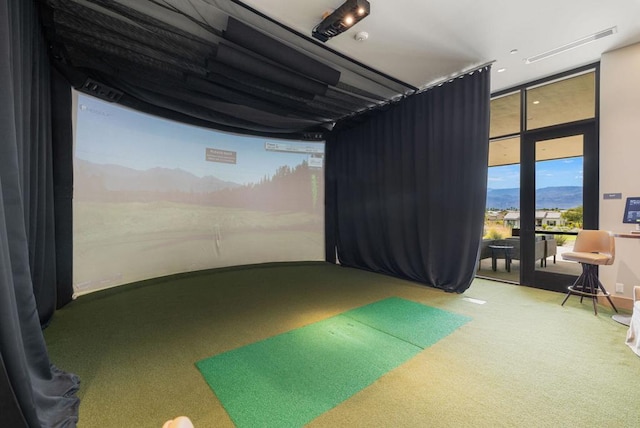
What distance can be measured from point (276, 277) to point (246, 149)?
2752mm

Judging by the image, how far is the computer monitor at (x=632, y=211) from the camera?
302 cm

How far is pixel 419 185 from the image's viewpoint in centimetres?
452

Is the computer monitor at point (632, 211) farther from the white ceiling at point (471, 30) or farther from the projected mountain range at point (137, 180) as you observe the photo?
the projected mountain range at point (137, 180)

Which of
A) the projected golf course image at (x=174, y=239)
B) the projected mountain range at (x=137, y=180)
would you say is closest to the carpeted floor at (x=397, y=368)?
the projected golf course image at (x=174, y=239)

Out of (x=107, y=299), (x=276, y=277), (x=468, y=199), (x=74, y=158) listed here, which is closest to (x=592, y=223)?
(x=468, y=199)

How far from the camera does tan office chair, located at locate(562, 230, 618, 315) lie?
3.06 m

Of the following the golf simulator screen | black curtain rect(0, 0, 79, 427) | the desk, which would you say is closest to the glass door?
the desk

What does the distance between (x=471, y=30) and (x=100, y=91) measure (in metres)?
4.79

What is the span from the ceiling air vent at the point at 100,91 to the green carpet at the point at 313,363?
380 cm

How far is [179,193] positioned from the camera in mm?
4789

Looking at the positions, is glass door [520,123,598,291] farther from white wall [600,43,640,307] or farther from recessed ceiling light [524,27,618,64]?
recessed ceiling light [524,27,618,64]

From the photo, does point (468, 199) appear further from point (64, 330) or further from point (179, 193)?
point (64, 330)

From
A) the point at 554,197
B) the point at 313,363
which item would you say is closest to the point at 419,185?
the point at 554,197

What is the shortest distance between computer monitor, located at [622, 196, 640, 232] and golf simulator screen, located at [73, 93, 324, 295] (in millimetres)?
4861
